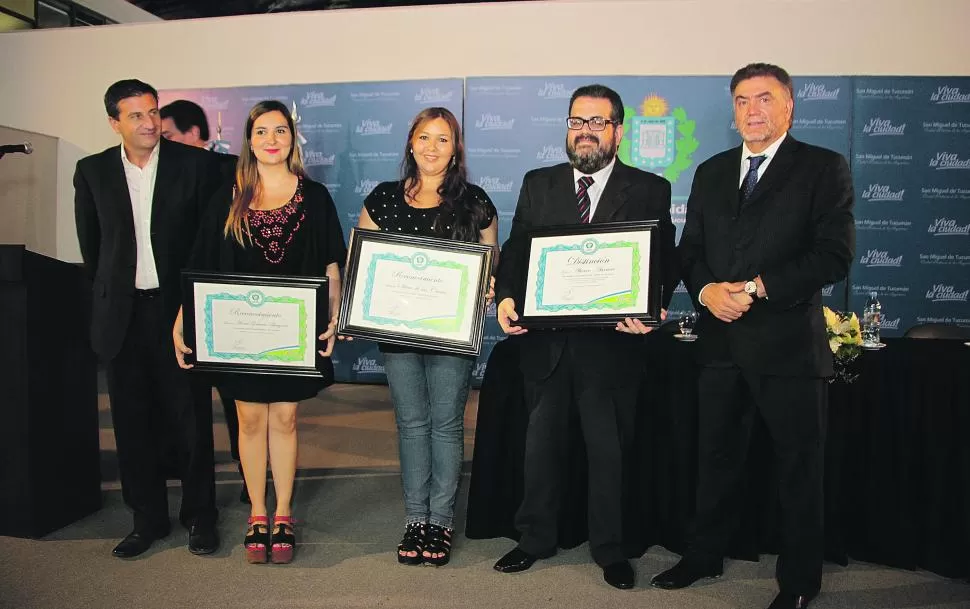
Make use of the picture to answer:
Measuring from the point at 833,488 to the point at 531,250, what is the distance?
155 centimetres

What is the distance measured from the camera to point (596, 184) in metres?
2.81

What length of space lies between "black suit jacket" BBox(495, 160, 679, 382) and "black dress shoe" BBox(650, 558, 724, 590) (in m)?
0.76

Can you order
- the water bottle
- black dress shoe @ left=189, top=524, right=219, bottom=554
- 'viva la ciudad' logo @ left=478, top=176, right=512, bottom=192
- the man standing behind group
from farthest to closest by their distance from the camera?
'viva la ciudad' logo @ left=478, top=176, right=512, bottom=192, the man standing behind group, the water bottle, black dress shoe @ left=189, top=524, right=219, bottom=554

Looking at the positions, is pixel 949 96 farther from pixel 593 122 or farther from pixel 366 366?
pixel 366 366

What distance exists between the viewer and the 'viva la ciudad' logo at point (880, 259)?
6.86m

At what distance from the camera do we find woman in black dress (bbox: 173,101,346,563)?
2904 mm

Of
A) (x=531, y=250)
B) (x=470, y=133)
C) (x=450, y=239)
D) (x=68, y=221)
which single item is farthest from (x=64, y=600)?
(x=68, y=221)

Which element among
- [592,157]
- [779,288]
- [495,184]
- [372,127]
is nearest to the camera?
[779,288]

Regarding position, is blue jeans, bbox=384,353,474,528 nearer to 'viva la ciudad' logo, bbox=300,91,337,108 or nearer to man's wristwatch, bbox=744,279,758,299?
man's wristwatch, bbox=744,279,758,299

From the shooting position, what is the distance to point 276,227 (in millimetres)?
2918

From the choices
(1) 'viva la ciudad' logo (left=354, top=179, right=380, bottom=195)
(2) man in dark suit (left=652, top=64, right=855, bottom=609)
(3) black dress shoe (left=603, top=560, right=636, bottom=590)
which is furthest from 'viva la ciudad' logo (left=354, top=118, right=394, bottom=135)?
(3) black dress shoe (left=603, top=560, right=636, bottom=590)

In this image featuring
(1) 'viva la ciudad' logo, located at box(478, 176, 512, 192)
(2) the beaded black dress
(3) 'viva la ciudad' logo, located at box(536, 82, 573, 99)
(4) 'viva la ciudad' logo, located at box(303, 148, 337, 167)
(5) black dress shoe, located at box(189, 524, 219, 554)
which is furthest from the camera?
(4) 'viva la ciudad' logo, located at box(303, 148, 337, 167)

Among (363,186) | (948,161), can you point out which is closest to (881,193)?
(948,161)

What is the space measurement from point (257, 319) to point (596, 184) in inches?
52.7
